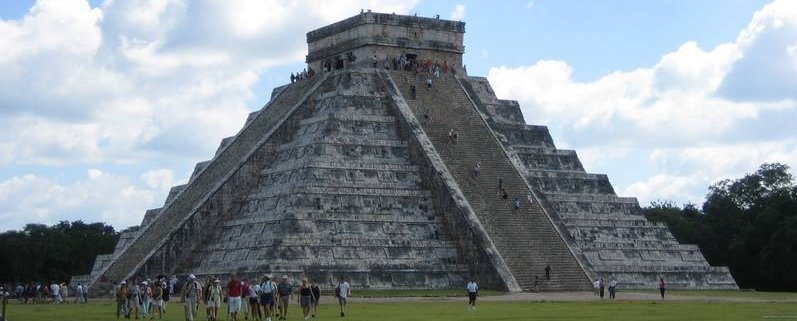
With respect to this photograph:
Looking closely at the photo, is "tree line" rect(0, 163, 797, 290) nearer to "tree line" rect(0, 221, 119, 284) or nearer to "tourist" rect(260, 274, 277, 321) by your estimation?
"tree line" rect(0, 221, 119, 284)

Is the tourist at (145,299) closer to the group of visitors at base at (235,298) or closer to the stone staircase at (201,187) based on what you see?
the group of visitors at base at (235,298)

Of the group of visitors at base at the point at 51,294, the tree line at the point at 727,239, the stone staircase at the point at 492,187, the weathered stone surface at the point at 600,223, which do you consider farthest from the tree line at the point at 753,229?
the group of visitors at base at the point at 51,294

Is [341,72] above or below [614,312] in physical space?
above

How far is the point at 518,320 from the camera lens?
29.1m

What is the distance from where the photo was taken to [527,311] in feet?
109

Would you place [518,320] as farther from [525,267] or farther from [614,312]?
[525,267]

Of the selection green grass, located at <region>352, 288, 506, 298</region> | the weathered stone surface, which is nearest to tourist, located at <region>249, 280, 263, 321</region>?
green grass, located at <region>352, 288, 506, 298</region>

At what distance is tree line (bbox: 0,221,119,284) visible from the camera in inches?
2761

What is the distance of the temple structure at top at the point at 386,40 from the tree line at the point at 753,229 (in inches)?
555

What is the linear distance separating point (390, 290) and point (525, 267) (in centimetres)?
412

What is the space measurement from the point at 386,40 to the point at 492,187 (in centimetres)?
794

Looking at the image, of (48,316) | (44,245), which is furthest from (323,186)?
(44,245)

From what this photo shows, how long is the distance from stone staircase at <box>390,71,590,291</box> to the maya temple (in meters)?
0.05

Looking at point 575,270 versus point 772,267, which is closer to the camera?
point 575,270
